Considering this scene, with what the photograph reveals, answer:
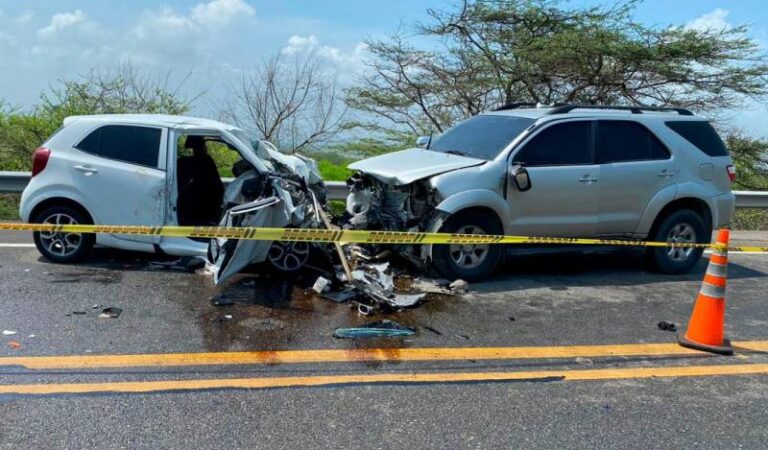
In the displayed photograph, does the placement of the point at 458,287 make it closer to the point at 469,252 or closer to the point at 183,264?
the point at 469,252

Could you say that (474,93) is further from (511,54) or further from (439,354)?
(439,354)

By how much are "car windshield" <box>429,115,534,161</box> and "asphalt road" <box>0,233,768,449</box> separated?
1529 mm

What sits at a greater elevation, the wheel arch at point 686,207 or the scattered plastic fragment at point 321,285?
the wheel arch at point 686,207

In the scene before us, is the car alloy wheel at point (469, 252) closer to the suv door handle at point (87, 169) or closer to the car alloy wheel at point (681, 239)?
the car alloy wheel at point (681, 239)


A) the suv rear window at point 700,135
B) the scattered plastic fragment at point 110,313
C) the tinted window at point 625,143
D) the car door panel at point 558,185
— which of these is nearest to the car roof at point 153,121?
the scattered plastic fragment at point 110,313

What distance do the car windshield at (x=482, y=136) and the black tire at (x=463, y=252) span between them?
0.67 m

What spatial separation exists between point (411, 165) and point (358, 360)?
2.82 meters

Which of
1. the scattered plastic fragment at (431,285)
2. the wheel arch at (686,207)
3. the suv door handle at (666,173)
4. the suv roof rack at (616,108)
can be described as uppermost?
the suv roof rack at (616,108)

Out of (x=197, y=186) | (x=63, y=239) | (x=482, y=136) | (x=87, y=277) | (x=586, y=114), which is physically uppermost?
(x=586, y=114)

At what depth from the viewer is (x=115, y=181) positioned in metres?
6.43

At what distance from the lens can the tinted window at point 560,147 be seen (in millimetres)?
6707

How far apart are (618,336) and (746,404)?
4.06ft

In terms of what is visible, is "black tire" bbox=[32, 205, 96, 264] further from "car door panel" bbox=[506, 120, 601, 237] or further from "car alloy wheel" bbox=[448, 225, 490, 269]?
"car door panel" bbox=[506, 120, 601, 237]

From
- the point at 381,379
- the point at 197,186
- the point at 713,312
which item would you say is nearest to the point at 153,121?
the point at 197,186
